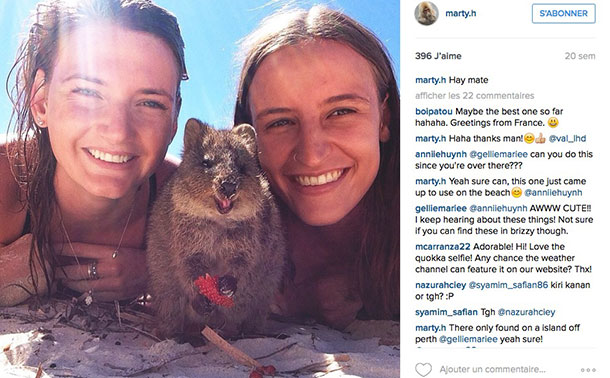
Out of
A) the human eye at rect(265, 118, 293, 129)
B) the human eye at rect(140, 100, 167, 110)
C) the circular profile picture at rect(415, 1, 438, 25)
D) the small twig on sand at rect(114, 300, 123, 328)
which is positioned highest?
the circular profile picture at rect(415, 1, 438, 25)

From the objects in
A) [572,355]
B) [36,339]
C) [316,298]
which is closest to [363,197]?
[316,298]

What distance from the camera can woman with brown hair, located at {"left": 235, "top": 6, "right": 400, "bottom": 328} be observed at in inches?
133

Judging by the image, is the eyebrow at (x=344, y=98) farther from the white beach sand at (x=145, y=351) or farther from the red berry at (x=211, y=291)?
the white beach sand at (x=145, y=351)

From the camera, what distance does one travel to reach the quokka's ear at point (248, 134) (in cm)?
333

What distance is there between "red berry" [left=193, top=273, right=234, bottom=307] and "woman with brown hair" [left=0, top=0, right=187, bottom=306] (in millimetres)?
830

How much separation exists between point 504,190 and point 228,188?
1369 mm

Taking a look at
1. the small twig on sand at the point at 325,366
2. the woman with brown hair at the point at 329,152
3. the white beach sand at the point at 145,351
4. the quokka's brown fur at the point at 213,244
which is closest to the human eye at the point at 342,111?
the woman with brown hair at the point at 329,152

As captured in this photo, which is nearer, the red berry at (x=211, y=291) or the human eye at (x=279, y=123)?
the red berry at (x=211, y=291)

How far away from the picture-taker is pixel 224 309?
3.01 metres

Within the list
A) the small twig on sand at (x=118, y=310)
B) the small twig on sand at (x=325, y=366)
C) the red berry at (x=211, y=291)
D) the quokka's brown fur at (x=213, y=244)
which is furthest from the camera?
the small twig on sand at (x=118, y=310)

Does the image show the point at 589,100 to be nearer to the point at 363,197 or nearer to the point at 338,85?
the point at 338,85

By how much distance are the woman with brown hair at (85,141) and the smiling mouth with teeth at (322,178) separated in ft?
2.97

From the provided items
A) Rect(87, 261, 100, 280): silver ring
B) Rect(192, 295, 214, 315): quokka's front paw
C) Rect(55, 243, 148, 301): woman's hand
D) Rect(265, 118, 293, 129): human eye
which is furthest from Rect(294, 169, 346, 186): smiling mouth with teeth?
Rect(87, 261, 100, 280): silver ring

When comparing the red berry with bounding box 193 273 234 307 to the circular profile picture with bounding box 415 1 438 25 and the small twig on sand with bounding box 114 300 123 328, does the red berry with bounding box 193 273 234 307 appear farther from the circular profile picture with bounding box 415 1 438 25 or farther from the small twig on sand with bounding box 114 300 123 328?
the circular profile picture with bounding box 415 1 438 25
